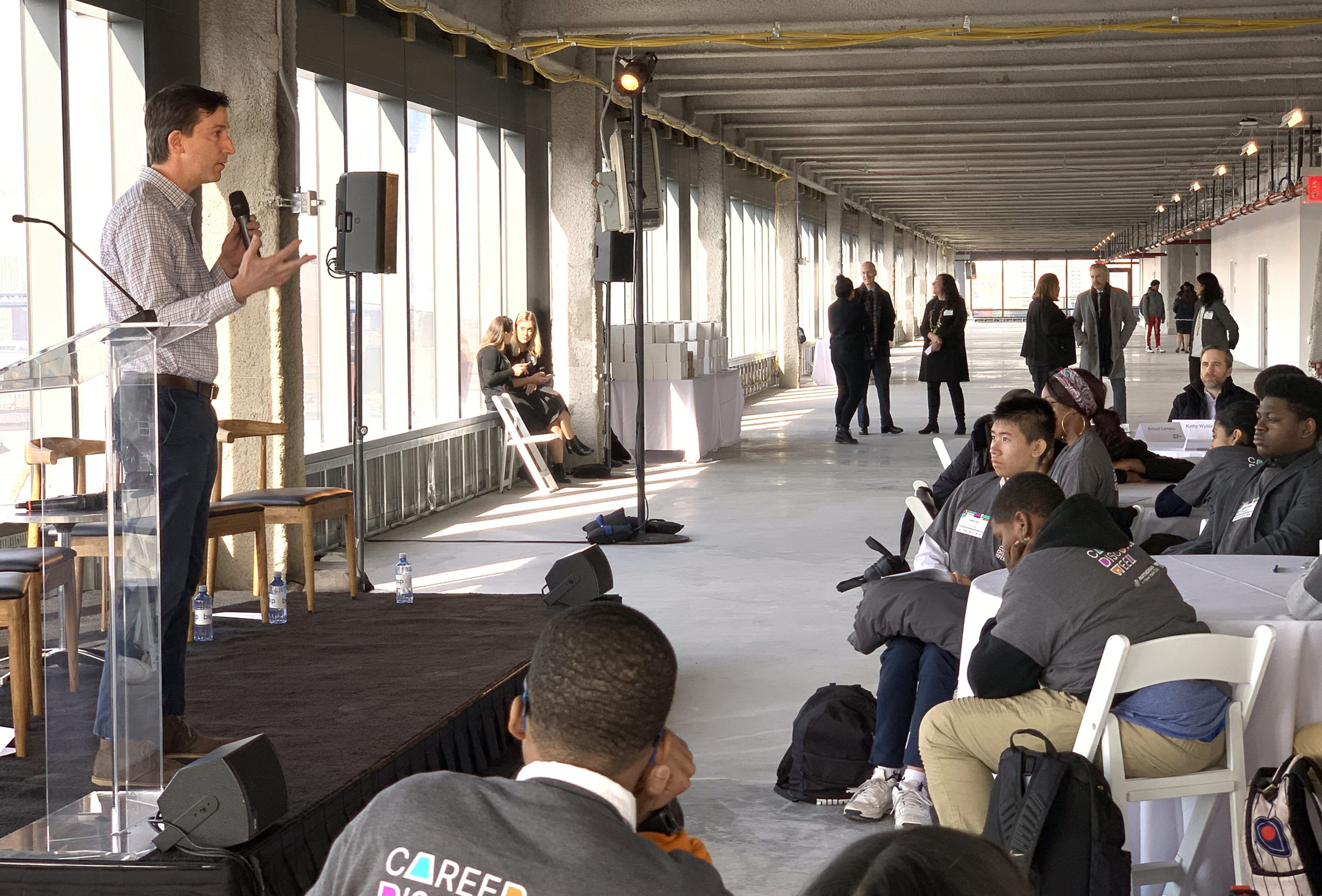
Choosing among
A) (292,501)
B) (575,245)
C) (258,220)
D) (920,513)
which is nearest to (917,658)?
(920,513)

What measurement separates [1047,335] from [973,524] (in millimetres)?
8651

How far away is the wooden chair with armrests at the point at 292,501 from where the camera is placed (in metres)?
5.68

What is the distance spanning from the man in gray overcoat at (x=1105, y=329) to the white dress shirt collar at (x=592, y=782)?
11452 millimetres

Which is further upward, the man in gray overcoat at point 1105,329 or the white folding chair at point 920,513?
the man in gray overcoat at point 1105,329

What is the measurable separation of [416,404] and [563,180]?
2334 millimetres

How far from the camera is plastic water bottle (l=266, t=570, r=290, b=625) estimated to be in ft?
17.8

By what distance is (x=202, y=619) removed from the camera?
5098 mm

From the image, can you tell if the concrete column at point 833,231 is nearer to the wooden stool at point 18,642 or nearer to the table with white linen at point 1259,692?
the table with white linen at point 1259,692

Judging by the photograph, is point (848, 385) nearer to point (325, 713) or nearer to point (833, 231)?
point (325, 713)

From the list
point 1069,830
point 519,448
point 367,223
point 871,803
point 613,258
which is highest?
point 613,258

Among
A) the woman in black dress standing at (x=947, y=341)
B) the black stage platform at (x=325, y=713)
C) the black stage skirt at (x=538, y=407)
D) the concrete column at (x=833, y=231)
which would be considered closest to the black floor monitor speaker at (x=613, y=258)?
the black stage skirt at (x=538, y=407)

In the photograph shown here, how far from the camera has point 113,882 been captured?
9.44ft

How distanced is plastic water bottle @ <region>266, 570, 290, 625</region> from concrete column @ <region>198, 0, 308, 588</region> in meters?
0.96

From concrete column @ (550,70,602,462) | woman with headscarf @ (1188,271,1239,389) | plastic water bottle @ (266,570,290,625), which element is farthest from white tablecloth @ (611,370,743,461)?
plastic water bottle @ (266,570,290,625)
